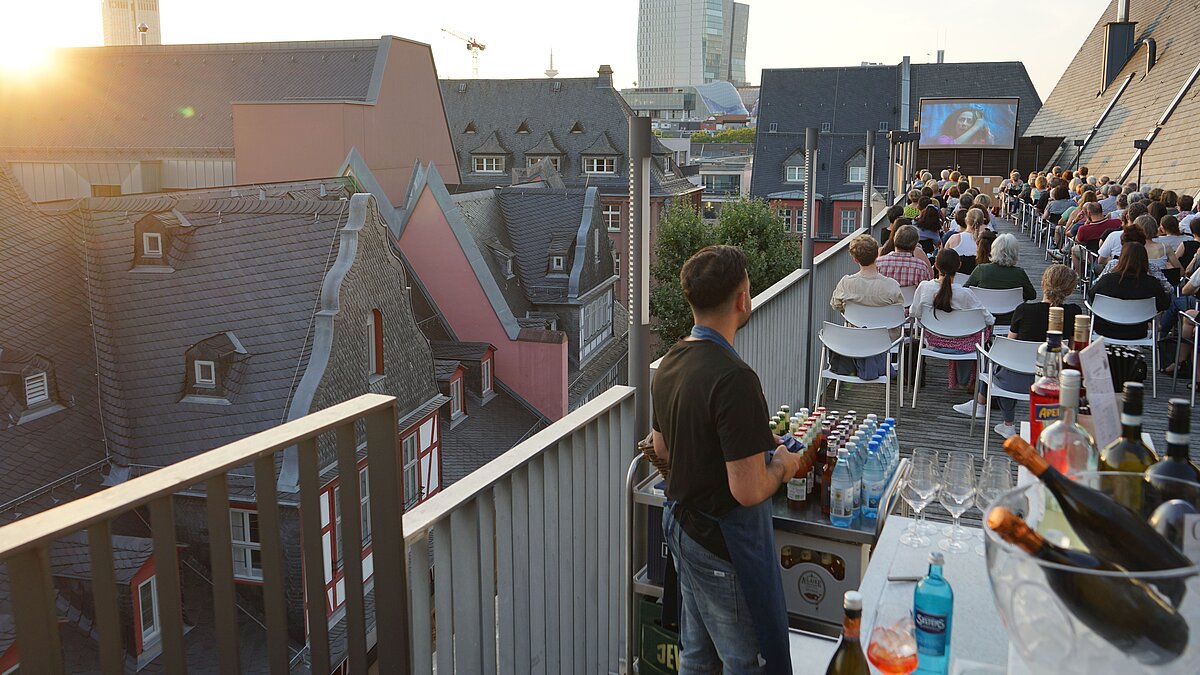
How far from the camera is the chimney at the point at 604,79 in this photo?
176ft

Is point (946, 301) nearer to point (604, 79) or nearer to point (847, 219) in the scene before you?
point (847, 219)

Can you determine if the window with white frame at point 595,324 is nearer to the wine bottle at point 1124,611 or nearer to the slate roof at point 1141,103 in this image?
the slate roof at point 1141,103

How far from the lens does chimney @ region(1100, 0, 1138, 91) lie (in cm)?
3003

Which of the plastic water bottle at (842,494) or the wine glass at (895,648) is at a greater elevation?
the wine glass at (895,648)

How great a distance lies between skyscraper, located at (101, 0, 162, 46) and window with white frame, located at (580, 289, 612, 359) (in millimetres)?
58683

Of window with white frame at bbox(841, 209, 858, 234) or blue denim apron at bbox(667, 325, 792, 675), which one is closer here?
blue denim apron at bbox(667, 325, 792, 675)

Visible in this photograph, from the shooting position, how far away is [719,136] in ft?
325

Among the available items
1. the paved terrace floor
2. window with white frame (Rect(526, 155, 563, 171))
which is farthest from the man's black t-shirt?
window with white frame (Rect(526, 155, 563, 171))

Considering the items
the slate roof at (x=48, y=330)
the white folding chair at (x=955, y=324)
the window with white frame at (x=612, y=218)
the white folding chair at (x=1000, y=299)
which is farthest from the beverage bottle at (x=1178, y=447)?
the window with white frame at (x=612, y=218)

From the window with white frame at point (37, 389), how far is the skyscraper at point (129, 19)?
5899 cm

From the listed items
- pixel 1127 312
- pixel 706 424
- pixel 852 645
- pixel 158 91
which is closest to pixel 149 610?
pixel 852 645

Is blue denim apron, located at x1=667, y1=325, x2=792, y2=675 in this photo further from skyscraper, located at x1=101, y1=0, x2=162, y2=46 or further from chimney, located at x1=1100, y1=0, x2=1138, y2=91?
skyscraper, located at x1=101, y1=0, x2=162, y2=46

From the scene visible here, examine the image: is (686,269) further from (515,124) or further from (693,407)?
(515,124)

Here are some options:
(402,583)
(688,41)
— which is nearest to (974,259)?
(402,583)
